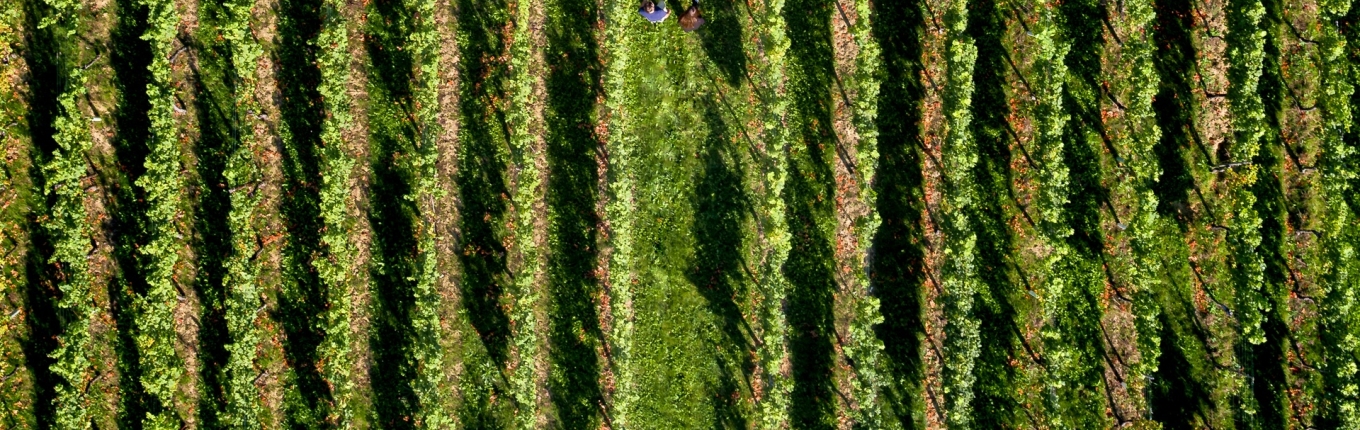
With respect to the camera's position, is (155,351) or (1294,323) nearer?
(155,351)

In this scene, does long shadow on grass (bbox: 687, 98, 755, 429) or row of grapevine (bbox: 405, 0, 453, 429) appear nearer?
row of grapevine (bbox: 405, 0, 453, 429)

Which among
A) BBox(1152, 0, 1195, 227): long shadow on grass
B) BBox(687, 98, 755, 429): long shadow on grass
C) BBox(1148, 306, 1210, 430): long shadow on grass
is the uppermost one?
BBox(1152, 0, 1195, 227): long shadow on grass

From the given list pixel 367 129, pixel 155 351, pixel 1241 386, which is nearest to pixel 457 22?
pixel 367 129

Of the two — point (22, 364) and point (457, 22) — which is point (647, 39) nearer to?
point (457, 22)

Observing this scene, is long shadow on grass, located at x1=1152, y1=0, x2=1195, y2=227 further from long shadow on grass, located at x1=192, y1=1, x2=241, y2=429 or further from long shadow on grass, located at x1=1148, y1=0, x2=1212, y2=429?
long shadow on grass, located at x1=192, y1=1, x2=241, y2=429

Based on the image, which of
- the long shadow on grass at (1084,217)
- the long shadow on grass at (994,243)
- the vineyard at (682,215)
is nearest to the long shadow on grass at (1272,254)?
the vineyard at (682,215)

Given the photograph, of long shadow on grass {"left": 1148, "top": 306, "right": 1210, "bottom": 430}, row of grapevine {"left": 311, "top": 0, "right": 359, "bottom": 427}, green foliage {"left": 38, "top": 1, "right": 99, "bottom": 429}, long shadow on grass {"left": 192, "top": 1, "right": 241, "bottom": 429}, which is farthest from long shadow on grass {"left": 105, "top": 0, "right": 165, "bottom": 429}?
long shadow on grass {"left": 1148, "top": 306, "right": 1210, "bottom": 430}

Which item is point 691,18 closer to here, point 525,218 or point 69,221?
point 525,218
